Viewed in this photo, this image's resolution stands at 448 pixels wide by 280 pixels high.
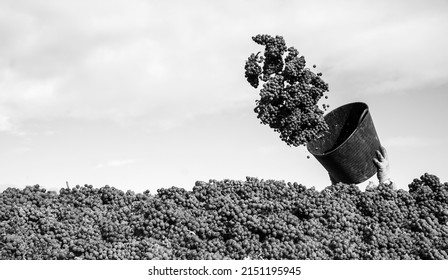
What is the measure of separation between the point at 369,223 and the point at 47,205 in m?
2.69

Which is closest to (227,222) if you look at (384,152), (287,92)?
(287,92)

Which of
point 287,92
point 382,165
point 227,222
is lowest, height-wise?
point 227,222

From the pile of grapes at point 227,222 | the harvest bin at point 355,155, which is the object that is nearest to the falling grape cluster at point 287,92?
the harvest bin at point 355,155

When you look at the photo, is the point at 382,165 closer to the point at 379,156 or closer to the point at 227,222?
the point at 379,156

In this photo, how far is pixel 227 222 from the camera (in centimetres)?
349

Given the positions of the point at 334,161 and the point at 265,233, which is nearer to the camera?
the point at 265,233

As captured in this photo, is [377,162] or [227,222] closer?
[227,222]

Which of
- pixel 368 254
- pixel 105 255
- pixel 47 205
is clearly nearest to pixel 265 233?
pixel 368 254

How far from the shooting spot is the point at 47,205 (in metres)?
4.05

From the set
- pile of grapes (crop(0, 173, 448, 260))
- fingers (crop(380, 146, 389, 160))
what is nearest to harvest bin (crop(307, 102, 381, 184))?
fingers (crop(380, 146, 389, 160))

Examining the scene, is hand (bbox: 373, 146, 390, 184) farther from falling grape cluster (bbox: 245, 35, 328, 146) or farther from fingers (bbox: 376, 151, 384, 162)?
falling grape cluster (bbox: 245, 35, 328, 146)

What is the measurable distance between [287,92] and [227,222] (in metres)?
3.45

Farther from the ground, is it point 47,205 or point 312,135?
point 312,135
